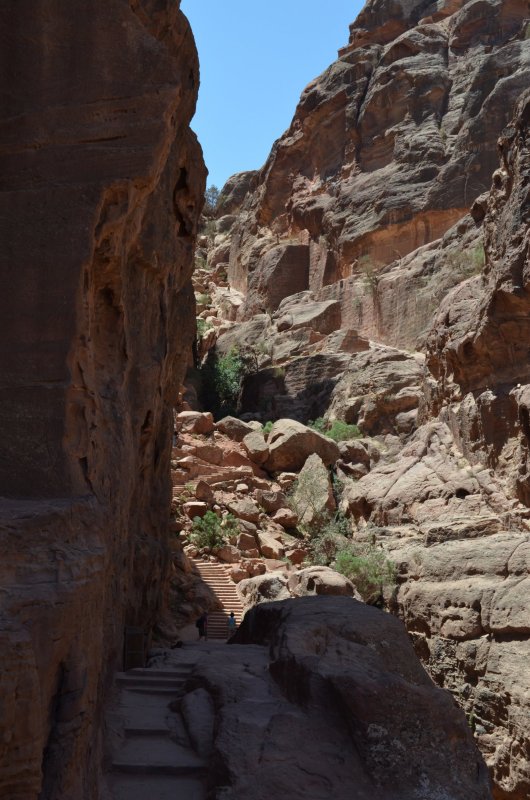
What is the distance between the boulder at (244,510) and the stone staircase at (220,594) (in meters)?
2.52

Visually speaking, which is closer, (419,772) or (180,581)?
(419,772)

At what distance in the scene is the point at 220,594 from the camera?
2069cm

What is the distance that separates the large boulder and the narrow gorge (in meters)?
0.08

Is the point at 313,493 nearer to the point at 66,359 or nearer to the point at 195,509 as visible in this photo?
the point at 195,509

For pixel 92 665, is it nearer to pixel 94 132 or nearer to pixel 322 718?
pixel 322 718

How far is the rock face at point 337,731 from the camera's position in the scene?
5465mm

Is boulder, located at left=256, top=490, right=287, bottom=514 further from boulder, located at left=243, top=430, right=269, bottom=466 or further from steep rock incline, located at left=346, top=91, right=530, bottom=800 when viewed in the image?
steep rock incline, located at left=346, top=91, right=530, bottom=800

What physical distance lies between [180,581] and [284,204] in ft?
99.1

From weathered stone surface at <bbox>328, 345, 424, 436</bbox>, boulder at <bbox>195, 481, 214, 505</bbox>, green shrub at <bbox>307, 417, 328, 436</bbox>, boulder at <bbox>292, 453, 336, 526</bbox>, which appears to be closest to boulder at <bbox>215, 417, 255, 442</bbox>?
green shrub at <bbox>307, 417, 328, 436</bbox>

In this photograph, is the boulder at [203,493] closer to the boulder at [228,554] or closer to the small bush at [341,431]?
the boulder at [228,554]

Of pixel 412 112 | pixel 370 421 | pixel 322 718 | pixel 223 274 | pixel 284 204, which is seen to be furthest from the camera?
pixel 223 274

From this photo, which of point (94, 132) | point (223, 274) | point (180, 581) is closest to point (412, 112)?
point (223, 274)

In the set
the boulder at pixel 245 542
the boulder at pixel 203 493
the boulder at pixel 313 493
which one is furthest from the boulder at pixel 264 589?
the boulder at pixel 203 493

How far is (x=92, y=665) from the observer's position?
17.1 ft
